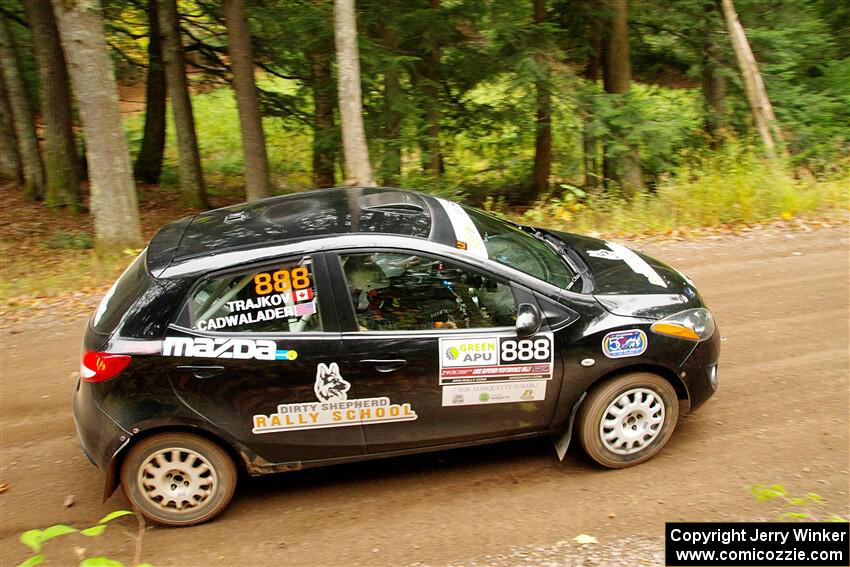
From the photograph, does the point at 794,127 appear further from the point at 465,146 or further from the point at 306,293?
the point at 306,293

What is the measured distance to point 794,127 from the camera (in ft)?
46.4

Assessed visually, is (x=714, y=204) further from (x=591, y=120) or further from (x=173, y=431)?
(x=173, y=431)

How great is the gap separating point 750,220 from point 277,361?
26.6 ft

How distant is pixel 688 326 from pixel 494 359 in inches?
54.4

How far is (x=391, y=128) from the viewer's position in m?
12.7

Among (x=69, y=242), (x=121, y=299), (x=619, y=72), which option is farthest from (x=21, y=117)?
(x=121, y=299)

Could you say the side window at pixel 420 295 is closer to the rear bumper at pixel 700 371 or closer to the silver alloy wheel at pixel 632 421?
the silver alloy wheel at pixel 632 421

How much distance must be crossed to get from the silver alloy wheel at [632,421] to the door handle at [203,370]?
2.50 metres

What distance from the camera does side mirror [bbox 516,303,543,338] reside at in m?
4.43

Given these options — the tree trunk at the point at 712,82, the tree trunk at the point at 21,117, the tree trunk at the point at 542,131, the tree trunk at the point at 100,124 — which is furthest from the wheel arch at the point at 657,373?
the tree trunk at the point at 21,117

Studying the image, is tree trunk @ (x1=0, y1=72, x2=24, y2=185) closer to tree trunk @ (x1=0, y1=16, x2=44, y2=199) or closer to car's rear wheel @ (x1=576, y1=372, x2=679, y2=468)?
tree trunk @ (x1=0, y1=16, x2=44, y2=199)

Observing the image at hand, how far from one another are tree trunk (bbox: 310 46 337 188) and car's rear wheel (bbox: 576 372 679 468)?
9.63 metres

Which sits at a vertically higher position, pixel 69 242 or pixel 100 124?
pixel 100 124

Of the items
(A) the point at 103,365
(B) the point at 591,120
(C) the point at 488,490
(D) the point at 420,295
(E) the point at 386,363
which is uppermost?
(B) the point at 591,120
